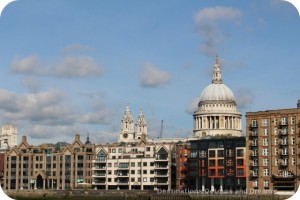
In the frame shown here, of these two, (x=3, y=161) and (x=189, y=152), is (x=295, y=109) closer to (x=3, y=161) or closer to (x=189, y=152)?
(x=189, y=152)

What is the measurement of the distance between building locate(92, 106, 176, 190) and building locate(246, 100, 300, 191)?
21.5 meters

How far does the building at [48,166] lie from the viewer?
120 meters

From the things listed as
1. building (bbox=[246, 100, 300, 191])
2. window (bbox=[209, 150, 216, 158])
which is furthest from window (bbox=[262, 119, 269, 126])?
window (bbox=[209, 150, 216, 158])

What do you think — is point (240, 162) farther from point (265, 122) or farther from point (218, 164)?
point (265, 122)

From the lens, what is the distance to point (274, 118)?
9250 centimetres

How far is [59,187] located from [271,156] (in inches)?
1669

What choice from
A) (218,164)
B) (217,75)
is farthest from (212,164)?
(217,75)

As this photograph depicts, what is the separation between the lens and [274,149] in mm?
92500

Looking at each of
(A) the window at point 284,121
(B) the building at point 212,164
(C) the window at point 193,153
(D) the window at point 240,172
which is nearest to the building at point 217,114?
(B) the building at point 212,164

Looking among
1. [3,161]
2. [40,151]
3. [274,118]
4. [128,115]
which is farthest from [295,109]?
[128,115]

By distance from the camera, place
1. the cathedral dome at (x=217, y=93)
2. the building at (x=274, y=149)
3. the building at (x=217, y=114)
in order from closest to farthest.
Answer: the building at (x=274, y=149), the building at (x=217, y=114), the cathedral dome at (x=217, y=93)

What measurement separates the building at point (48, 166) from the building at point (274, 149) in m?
33.6

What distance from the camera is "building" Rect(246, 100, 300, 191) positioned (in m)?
90.4

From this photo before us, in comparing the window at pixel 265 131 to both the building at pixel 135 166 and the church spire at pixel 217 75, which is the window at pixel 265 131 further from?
the church spire at pixel 217 75
